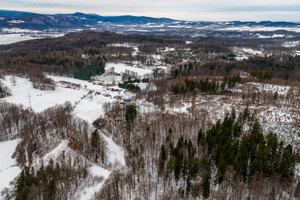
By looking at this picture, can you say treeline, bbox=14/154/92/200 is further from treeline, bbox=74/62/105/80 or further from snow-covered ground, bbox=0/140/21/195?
treeline, bbox=74/62/105/80

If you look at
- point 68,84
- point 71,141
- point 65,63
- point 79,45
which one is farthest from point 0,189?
point 79,45

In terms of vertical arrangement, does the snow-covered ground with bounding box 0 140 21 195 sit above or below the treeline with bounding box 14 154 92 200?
below

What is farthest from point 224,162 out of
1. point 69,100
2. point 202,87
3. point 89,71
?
point 89,71

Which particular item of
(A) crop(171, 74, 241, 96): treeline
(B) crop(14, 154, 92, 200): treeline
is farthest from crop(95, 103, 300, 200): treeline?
(A) crop(171, 74, 241, 96): treeline

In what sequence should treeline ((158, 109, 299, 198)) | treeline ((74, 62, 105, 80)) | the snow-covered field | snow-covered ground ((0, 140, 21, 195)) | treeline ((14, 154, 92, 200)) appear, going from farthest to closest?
treeline ((74, 62, 105, 80))
the snow-covered field
snow-covered ground ((0, 140, 21, 195))
treeline ((158, 109, 299, 198))
treeline ((14, 154, 92, 200))

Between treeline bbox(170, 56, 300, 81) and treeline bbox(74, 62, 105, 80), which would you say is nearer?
treeline bbox(170, 56, 300, 81)

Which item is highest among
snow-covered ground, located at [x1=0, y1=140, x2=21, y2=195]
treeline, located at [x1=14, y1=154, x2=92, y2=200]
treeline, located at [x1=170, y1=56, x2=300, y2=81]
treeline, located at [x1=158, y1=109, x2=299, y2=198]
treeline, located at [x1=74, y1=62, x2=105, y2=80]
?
treeline, located at [x1=170, y1=56, x2=300, y2=81]

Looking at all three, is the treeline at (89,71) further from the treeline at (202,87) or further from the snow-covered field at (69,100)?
the treeline at (202,87)
